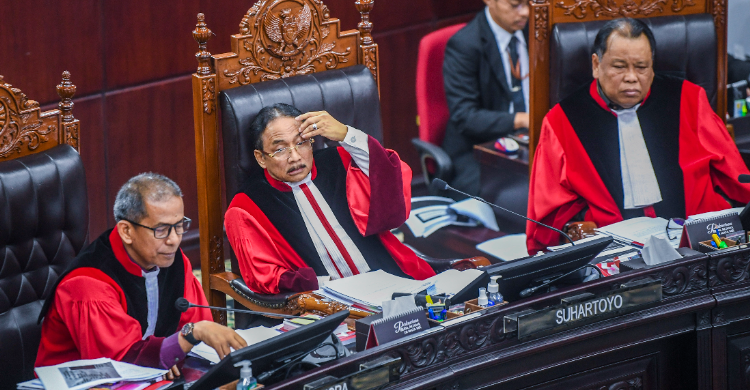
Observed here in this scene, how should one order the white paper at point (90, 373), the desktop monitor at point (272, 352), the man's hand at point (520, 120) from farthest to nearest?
the man's hand at point (520, 120) < the white paper at point (90, 373) < the desktop monitor at point (272, 352)

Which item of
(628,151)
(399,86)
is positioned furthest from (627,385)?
(399,86)

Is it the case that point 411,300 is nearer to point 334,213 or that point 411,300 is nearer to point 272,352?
point 272,352

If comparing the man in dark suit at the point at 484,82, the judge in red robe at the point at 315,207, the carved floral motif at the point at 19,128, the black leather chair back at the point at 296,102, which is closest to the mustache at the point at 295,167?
the judge in red robe at the point at 315,207

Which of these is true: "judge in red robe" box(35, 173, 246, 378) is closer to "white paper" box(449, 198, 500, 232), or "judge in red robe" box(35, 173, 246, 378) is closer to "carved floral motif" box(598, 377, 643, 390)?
"carved floral motif" box(598, 377, 643, 390)

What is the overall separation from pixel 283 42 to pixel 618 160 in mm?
1256

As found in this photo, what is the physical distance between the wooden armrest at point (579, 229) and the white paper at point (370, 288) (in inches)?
30.5

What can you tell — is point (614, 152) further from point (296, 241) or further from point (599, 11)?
point (296, 241)

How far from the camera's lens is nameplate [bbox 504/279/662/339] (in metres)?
2.24

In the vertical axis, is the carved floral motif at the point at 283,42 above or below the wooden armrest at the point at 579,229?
above

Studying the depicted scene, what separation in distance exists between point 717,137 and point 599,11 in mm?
617

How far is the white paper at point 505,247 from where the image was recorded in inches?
149

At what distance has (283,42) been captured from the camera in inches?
121

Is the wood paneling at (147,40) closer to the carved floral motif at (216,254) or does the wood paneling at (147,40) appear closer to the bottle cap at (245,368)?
the carved floral motif at (216,254)

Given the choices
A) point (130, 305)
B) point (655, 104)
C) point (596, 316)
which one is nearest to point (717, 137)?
point (655, 104)
